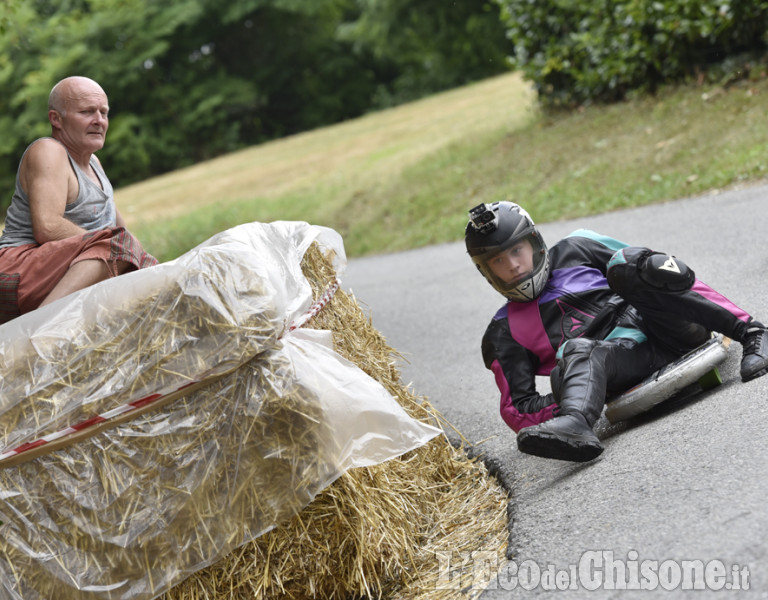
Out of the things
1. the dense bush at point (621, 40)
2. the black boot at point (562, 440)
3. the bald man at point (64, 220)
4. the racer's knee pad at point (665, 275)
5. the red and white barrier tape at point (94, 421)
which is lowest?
the dense bush at point (621, 40)

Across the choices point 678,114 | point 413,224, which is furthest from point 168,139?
point 678,114

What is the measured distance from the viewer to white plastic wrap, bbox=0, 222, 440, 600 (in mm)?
3387

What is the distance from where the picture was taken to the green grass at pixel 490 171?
35.0 ft

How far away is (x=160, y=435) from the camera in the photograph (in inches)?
134

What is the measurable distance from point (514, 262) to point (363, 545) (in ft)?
5.04

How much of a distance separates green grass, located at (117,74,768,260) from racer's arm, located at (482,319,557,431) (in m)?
5.82

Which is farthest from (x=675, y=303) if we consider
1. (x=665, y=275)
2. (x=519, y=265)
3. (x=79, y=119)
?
(x=79, y=119)

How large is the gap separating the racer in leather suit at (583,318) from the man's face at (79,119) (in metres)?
1.83

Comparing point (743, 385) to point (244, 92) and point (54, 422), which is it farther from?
point (244, 92)

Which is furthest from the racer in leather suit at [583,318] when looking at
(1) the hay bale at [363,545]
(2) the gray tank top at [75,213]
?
(2) the gray tank top at [75,213]

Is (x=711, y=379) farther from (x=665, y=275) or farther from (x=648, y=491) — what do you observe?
(x=648, y=491)

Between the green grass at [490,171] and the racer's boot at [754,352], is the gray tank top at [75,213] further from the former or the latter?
the green grass at [490,171]

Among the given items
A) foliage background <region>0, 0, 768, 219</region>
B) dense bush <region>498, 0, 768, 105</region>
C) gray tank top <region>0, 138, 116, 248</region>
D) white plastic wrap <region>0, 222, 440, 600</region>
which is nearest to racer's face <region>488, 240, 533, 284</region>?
white plastic wrap <region>0, 222, 440, 600</region>

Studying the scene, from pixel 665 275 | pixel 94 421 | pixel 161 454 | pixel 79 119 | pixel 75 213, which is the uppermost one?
pixel 79 119
